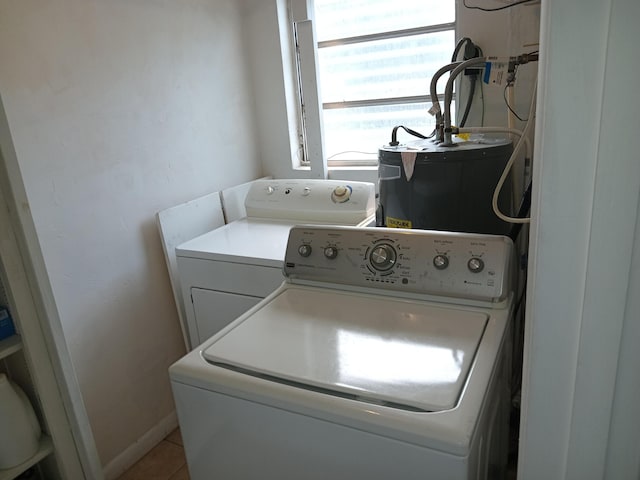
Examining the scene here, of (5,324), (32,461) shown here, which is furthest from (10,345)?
(32,461)

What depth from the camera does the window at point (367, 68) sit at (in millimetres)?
2035

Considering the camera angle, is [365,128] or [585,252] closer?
[585,252]

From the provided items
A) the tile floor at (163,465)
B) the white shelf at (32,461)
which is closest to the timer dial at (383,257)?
the white shelf at (32,461)

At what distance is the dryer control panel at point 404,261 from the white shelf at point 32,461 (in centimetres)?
89

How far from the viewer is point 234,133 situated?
7.53 feet

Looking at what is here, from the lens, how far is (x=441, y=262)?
1.15 meters

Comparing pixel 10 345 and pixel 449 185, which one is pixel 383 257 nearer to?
pixel 449 185

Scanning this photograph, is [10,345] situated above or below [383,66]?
below

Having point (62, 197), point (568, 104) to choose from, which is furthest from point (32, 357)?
point (568, 104)

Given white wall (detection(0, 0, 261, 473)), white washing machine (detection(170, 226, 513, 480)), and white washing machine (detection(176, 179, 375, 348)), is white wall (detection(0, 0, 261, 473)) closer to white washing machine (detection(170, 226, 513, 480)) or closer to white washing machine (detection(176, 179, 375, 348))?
white washing machine (detection(176, 179, 375, 348))

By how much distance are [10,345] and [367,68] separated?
5.95ft

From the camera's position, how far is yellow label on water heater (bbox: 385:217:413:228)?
1393 mm

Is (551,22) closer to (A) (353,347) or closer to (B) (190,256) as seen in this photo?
(A) (353,347)

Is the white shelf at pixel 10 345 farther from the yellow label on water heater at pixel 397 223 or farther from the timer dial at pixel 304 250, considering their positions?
the yellow label on water heater at pixel 397 223
